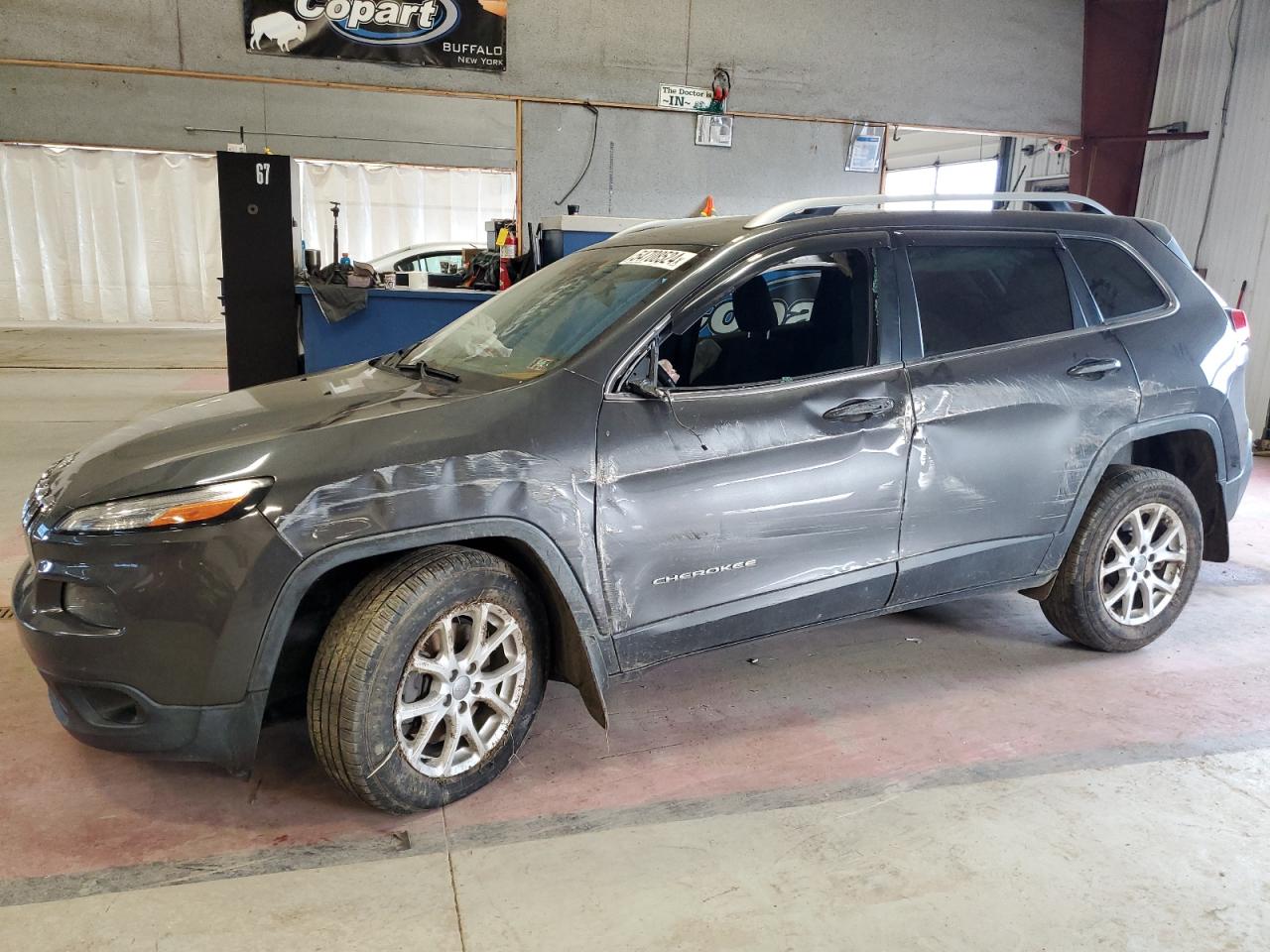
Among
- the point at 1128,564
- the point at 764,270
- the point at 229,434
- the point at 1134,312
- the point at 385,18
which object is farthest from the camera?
the point at 385,18

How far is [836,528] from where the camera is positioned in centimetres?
282

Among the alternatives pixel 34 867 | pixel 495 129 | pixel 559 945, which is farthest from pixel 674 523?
pixel 495 129

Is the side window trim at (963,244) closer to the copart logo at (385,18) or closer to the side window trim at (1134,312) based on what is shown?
the side window trim at (1134,312)

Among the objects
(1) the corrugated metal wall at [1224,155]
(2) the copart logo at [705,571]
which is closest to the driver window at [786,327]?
(2) the copart logo at [705,571]

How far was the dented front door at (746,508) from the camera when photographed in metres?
2.53

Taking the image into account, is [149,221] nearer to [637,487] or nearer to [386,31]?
[386,31]

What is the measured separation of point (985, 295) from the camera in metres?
3.16

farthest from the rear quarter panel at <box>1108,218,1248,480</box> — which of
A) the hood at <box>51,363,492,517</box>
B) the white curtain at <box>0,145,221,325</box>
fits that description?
the white curtain at <box>0,145,221,325</box>

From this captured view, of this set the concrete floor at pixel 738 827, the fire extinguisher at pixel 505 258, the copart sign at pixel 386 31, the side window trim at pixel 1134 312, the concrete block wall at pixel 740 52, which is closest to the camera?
the concrete floor at pixel 738 827

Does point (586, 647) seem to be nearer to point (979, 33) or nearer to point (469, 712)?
point (469, 712)

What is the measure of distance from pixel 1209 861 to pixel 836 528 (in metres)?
1.26

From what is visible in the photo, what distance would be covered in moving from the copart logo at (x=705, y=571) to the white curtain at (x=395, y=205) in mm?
10675

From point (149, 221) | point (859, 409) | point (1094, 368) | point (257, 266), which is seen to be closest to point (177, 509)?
point (859, 409)

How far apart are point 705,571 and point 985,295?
143 cm
